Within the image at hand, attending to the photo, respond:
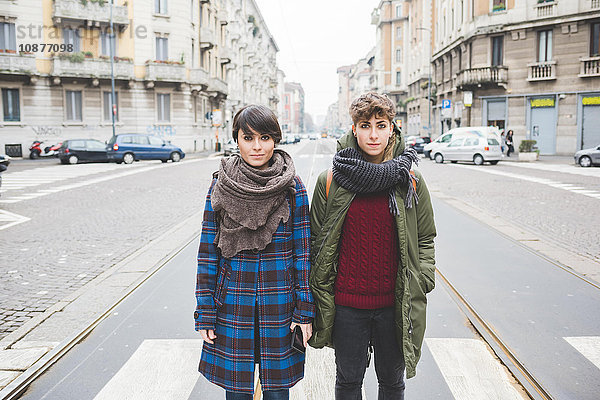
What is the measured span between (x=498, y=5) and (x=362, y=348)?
37.6 metres

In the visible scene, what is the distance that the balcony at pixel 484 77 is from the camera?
116 ft

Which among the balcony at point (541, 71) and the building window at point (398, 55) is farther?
the building window at point (398, 55)

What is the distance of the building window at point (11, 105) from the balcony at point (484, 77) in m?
29.4

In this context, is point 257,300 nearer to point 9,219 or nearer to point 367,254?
point 367,254

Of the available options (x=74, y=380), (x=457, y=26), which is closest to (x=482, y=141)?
(x=457, y=26)

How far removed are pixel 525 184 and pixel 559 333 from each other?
44.8 ft

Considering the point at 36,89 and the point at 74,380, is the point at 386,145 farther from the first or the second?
the point at 36,89

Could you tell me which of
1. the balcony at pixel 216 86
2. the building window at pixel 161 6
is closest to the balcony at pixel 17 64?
the building window at pixel 161 6

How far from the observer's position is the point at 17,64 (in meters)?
34.5

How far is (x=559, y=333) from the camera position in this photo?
15.2ft

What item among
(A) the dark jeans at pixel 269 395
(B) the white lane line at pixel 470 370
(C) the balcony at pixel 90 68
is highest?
(C) the balcony at pixel 90 68

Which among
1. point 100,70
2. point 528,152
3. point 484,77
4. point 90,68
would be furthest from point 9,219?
point 484,77

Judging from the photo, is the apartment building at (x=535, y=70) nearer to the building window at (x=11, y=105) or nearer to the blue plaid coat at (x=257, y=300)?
the building window at (x=11, y=105)

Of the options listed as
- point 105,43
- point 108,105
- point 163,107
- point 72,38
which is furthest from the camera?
point 163,107
